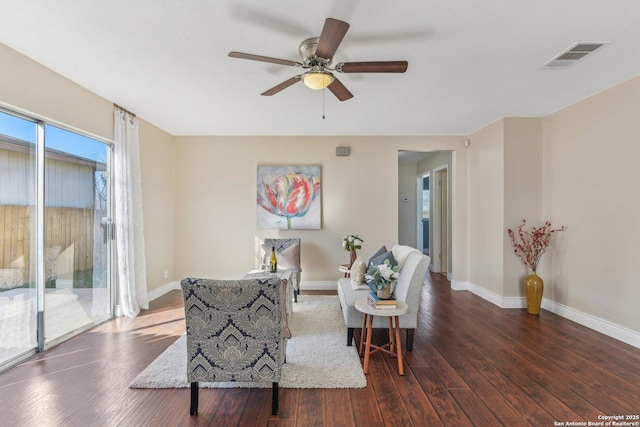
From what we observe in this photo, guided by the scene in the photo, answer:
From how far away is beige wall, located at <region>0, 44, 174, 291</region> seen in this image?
2541mm

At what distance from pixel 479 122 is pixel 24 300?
592 cm

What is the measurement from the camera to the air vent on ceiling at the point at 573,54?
2.37m

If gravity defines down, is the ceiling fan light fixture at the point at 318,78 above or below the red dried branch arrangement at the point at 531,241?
above

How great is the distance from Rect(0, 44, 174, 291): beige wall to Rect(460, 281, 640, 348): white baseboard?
17.3 ft

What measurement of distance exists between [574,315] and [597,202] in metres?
1.43

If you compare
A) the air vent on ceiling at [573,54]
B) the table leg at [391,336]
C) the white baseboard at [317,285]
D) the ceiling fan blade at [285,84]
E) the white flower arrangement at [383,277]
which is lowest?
the white baseboard at [317,285]

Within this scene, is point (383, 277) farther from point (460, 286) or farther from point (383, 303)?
point (460, 286)

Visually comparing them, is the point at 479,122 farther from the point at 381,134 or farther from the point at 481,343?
the point at 481,343

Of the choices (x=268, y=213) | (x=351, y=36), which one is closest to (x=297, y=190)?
(x=268, y=213)

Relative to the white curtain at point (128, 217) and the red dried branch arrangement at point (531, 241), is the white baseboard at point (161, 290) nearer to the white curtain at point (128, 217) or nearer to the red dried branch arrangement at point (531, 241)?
the white curtain at point (128, 217)

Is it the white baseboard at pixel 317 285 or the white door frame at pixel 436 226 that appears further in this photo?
the white door frame at pixel 436 226

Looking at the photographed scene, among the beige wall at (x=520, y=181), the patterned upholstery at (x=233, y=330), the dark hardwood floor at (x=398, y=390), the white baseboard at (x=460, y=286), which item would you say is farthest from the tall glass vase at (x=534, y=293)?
the patterned upholstery at (x=233, y=330)

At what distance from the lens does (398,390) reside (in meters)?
2.22

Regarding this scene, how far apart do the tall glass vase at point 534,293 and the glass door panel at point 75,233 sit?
18.3 ft
